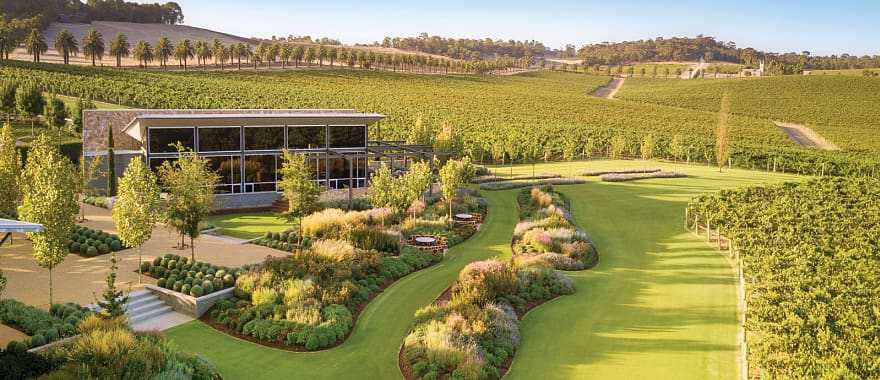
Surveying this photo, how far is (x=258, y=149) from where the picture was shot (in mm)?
36125

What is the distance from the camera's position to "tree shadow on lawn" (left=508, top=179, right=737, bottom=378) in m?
16.6

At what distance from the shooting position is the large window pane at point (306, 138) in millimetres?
36938

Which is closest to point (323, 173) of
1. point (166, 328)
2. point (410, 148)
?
point (410, 148)

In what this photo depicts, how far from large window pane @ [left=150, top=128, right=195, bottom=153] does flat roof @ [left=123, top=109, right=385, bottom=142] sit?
1.15 ft

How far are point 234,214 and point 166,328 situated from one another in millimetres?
15976

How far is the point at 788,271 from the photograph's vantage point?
2106 centimetres

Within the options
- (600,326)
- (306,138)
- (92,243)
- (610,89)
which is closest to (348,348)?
(600,326)

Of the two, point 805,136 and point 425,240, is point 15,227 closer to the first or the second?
point 425,240

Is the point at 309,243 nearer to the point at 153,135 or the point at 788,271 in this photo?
the point at 153,135

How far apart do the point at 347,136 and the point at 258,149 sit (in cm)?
506

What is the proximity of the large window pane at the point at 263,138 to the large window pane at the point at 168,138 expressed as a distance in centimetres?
275

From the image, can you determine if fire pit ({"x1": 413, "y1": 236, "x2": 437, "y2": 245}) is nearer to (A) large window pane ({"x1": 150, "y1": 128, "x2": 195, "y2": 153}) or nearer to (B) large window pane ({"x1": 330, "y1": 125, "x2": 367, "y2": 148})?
(B) large window pane ({"x1": 330, "y1": 125, "x2": 367, "y2": 148})

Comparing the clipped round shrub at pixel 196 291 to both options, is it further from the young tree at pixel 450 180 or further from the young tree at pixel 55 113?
the young tree at pixel 55 113

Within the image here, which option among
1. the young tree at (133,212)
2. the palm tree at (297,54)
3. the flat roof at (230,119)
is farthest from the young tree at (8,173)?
the palm tree at (297,54)
